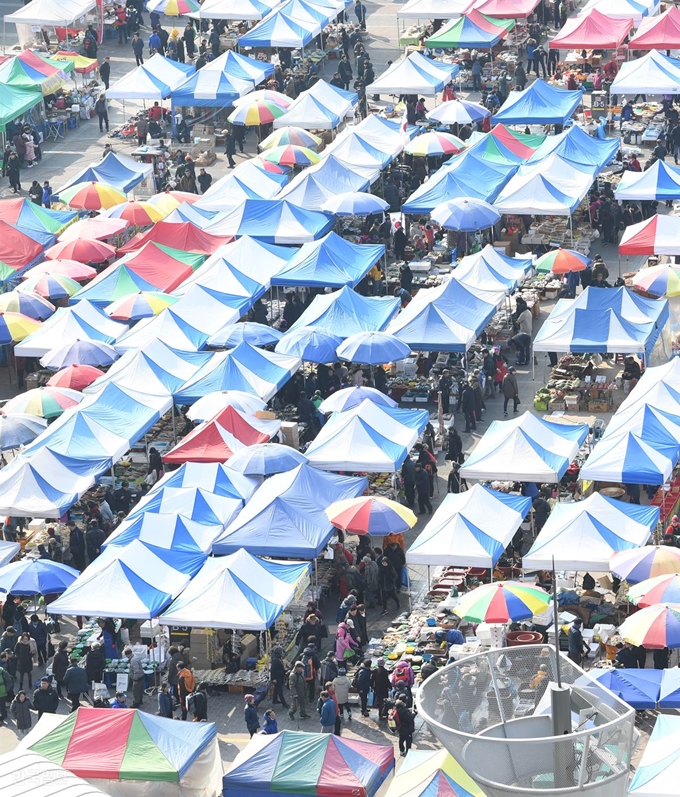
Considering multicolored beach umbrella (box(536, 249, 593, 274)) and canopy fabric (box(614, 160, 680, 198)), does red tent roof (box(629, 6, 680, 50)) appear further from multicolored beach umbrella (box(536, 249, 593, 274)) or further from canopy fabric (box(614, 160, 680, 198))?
multicolored beach umbrella (box(536, 249, 593, 274))

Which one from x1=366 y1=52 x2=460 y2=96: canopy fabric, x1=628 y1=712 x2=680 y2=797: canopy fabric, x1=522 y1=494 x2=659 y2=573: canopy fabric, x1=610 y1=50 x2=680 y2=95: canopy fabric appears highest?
x1=628 y1=712 x2=680 y2=797: canopy fabric

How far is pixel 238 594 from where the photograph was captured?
102 feet

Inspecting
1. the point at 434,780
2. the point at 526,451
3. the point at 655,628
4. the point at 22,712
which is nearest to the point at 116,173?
the point at 526,451

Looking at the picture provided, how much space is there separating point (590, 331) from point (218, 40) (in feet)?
86.8

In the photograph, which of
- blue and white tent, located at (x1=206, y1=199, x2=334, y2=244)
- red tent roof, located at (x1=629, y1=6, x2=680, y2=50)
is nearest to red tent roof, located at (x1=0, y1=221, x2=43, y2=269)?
blue and white tent, located at (x1=206, y1=199, x2=334, y2=244)

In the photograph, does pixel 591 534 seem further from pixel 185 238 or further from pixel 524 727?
pixel 185 238

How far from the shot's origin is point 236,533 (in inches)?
1315

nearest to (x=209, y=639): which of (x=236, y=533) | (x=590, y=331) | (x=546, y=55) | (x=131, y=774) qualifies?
(x=236, y=533)

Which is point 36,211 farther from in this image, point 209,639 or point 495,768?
point 495,768

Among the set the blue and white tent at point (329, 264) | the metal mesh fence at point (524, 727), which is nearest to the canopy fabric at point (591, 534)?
the blue and white tent at point (329, 264)

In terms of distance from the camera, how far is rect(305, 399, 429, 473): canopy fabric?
35688 millimetres

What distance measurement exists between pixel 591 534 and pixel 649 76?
84.1ft

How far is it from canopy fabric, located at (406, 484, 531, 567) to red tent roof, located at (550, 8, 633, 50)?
27.1 metres

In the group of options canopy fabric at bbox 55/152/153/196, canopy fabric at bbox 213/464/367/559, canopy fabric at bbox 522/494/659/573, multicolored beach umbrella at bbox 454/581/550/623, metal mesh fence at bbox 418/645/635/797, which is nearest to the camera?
metal mesh fence at bbox 418/645/635/797
